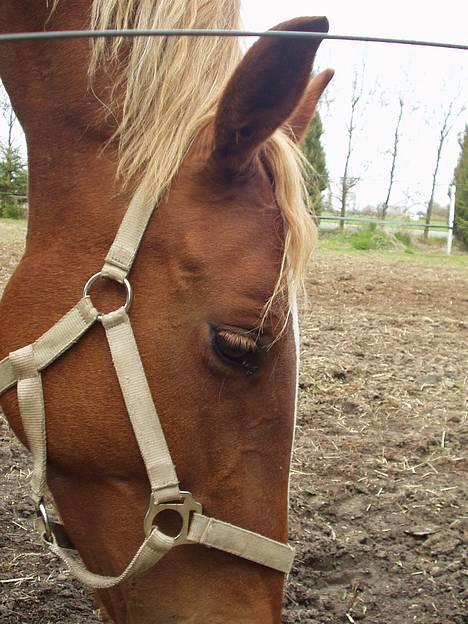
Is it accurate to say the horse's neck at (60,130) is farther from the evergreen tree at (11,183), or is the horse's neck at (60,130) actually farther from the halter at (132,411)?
the evergreen tree at (11,183)

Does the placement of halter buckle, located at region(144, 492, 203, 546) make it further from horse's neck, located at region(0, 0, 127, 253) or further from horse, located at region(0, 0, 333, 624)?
horse's neck, located at region(0, 0, 127, 253)

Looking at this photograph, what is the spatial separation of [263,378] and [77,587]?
134 cm

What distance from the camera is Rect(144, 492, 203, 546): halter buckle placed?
141 centimetres

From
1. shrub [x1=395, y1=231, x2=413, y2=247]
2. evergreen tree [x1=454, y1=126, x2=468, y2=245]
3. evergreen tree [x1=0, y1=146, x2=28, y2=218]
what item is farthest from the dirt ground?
evergreen tree [x1=454, y1=126, x2=468, y2=245]

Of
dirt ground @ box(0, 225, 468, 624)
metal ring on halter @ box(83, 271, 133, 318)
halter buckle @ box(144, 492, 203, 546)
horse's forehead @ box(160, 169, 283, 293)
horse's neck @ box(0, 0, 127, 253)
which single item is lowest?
dirt ground @ box(0, 225, 468, 624)

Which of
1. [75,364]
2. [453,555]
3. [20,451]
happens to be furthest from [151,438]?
[20,451]

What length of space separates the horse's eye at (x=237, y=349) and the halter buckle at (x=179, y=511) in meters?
0.32

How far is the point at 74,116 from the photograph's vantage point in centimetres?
156

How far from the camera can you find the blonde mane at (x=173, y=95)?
1451mm

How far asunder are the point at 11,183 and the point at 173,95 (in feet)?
47.0

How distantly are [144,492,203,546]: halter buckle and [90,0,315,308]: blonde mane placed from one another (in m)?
0.54

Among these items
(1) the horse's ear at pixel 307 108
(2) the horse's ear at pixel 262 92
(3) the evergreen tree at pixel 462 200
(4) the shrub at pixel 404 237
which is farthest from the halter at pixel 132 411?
(3) the evergreen tree at pixel 462 200

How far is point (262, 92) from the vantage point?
127 cm

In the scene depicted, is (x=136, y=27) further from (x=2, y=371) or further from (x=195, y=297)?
(x=2, y=371)
